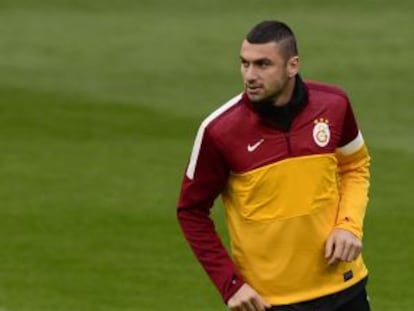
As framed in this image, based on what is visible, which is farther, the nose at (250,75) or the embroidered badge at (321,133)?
the embroidered badge at (321,133)

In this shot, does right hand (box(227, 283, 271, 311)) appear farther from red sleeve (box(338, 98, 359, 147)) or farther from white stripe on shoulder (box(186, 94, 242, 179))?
red sleeve (box(338, 98, 359, 147))

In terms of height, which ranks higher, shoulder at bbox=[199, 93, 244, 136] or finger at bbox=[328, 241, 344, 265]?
shoulder at bbox=[199, 93, 244, 136]

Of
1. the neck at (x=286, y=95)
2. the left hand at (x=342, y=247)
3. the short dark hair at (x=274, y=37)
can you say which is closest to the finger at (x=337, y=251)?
the left hand at (x=342, y=247)

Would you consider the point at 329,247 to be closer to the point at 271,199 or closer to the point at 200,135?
the point at 271,199

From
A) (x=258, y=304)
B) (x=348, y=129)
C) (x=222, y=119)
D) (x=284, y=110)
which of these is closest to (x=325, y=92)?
(x=348, y=129)

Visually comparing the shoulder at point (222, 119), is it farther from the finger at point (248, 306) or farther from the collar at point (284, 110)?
the finger at point (248, 306)

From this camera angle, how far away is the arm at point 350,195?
25.7 feet

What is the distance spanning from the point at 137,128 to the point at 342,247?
12.8m

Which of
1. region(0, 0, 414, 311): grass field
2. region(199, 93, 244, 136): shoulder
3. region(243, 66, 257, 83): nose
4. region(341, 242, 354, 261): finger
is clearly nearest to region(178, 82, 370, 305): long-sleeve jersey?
region(199, 93, 244, 136): shoulder

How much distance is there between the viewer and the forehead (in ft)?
25.3

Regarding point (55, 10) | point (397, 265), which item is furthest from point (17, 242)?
point (55, 10)

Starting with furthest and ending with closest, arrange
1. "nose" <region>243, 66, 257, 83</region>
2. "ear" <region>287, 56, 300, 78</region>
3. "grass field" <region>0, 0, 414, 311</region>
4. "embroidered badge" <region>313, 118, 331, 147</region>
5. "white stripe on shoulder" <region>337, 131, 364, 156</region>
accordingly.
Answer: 1. "grass field" <region>0, 0, 414, 311</region>
2. "white stripe on shoulder" <region>337, 131, 364, 156</region>
3. "embroidered badge" <region>313, 118, 331, 147</region>
4. "ear" <region>287, 56, 300, 78</region>
5. "nose" <region>243, 66, 257, 83</region>

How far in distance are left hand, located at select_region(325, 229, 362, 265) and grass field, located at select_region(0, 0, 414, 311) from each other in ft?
16.3

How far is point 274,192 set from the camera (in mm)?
7848
